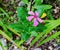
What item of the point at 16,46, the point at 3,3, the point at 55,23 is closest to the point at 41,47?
the point at 16,46

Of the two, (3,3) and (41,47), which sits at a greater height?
(3,3)

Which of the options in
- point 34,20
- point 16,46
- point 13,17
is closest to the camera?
point 34,20

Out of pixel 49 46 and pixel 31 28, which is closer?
pixel 31 28

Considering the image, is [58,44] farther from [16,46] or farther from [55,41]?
[16,46]

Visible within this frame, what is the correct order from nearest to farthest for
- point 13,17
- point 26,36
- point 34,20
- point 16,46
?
point 34,20 < point 26,36 < point 16,46 < point 13,17

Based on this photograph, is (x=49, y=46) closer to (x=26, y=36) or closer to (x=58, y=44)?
(x=58, y=44)

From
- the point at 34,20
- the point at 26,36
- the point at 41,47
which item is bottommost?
the point at 41,47

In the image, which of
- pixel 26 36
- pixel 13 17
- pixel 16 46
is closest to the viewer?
pixel 26 36

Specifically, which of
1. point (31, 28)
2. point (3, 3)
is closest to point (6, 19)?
point (3, 3)

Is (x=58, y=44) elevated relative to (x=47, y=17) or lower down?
lower down
